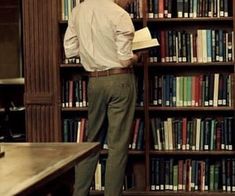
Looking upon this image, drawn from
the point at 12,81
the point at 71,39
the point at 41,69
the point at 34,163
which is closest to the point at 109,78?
the point at 71,39

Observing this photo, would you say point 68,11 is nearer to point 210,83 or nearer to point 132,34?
point 132,34

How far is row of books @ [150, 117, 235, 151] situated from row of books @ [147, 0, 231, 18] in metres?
0.74

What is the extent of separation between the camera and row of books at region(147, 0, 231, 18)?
12.8 feet

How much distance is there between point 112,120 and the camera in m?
3.42

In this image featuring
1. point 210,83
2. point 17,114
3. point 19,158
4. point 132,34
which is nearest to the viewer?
point 19,158

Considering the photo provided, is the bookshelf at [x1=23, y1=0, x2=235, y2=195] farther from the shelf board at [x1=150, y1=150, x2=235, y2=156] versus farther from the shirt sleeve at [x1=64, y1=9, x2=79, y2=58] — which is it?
the shirt sleeve at [x1=64, y1=9, x2=79, y2=58]

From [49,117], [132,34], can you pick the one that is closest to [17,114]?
[49,117]

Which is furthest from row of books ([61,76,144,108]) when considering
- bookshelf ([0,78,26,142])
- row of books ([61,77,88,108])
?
bookshelf ([0,78,26,142])

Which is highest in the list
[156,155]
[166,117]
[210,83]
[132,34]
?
[132,34]

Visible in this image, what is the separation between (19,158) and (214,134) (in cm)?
238

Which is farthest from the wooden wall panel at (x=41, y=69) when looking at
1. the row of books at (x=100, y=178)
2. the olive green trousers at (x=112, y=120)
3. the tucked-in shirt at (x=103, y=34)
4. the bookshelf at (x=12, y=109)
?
the bookshelf at (x=12, y=109)

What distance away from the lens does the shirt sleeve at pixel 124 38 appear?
→ 3314 mm

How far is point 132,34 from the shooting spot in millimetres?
3359

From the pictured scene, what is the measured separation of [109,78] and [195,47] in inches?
32.7
